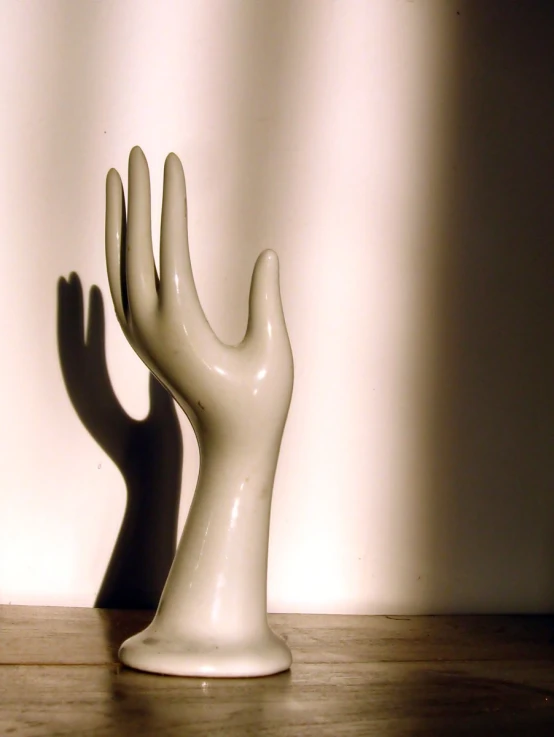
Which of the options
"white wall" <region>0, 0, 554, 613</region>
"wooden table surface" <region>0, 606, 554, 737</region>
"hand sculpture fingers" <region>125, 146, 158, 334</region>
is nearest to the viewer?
"wooden table surface" <region>0, 606, 554, 737</region>

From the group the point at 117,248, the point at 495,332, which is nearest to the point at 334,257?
the point at 495,332

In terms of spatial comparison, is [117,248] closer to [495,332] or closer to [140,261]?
[140,261]

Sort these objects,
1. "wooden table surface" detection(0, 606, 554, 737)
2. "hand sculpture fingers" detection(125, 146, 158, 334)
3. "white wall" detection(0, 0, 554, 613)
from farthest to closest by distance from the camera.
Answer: "white wall" detection(0, 0, 554, 613), "hand sculpture fingers" detection(125, 146, 158, 334), "wooden table surface" detection(0, 606, 554, 737)

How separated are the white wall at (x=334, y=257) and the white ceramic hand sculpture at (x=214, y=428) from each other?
0.71ft

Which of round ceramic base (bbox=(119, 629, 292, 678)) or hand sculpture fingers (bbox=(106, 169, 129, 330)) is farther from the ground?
hand sculpture fingers (bbox=(106, 169, 129, 330))

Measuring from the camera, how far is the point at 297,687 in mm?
513

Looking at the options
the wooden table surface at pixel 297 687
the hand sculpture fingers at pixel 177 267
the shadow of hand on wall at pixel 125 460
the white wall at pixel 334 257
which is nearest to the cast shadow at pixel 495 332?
the white wall at pixel 334 257

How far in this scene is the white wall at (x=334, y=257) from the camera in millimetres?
749

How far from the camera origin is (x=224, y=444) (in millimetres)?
550

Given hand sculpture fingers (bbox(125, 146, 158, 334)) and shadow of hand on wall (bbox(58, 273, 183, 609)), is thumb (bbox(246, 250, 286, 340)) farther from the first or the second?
shadow of hand on wall (bbox(58, 273, 183, 609))

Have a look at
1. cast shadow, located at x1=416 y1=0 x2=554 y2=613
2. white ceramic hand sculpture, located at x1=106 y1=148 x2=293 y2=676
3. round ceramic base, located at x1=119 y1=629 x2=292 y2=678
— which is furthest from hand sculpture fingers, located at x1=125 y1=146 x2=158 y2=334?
cast shadow, located at x1=416 y1=0 x2=554 y2=613

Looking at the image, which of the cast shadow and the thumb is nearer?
the thumb

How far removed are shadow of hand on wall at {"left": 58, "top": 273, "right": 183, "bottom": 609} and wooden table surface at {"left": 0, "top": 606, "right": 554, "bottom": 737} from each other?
0.15 ft

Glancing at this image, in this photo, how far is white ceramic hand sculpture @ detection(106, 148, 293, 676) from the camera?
1.74 feet
